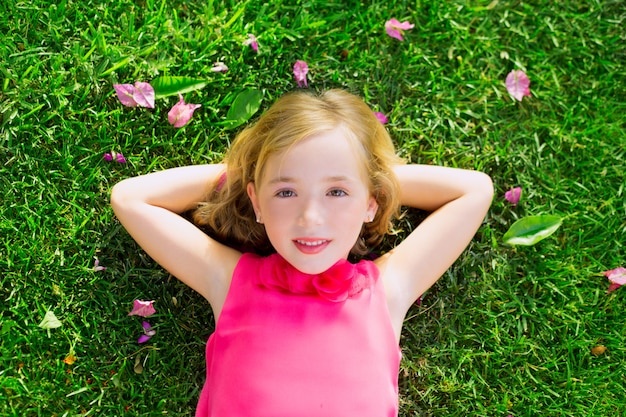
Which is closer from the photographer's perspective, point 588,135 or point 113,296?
point 113,296

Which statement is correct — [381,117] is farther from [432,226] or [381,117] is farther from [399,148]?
[432,226]

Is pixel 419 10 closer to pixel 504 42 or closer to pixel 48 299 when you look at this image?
pixel 504 42

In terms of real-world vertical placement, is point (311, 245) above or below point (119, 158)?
above

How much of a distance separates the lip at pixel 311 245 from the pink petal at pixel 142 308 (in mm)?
868

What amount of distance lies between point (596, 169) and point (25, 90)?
8.32ft

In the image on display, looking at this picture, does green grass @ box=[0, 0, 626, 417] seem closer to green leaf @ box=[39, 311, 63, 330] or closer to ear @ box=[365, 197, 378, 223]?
green leaf @ box=[39, 311, 63, 330]

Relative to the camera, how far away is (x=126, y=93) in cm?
311


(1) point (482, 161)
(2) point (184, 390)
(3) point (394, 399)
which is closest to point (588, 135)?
(1) point (482, 161)

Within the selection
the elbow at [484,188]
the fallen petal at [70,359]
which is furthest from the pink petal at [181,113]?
the elbow at [484,188]

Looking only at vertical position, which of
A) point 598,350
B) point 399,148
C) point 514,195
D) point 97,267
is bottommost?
point 598,350

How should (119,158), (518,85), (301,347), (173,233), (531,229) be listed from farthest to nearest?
(518,85) < (531,229) < (119,158) < (173,233) < (301,347)

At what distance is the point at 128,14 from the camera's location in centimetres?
319

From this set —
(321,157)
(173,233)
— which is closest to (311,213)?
(321,157)

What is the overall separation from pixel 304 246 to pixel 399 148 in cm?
92
